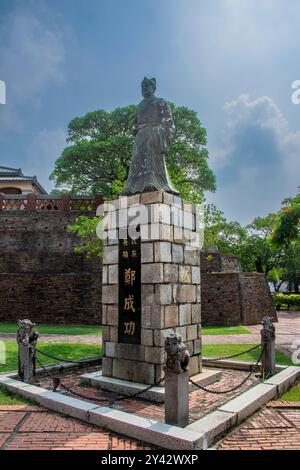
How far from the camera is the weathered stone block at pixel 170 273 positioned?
6380 mm

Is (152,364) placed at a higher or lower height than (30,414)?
higher

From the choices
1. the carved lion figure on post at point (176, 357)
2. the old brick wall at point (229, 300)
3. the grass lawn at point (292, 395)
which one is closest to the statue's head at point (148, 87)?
the carved lion figure on post at point (176, 357)

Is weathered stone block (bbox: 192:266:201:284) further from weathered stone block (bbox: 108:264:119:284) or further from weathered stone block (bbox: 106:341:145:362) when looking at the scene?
weathered stone block (bbox: 106:341:145:362)

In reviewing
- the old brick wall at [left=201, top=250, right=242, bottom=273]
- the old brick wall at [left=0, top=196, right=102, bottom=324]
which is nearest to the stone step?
the old brick wall at [left=0, top=196, right=102, bottom=324]

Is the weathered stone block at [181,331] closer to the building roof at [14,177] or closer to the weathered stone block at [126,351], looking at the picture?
the weathered stone block at [126,351]

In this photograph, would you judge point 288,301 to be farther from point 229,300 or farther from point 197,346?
point 197,346

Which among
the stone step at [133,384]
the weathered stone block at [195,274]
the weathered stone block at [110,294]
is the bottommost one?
the stone step at [133,384]

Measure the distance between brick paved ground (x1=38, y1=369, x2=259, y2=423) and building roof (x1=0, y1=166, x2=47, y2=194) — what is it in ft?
87.0

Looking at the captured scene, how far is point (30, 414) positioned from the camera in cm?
536

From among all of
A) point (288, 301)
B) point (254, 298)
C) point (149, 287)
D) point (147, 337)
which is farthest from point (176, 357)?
point (288, 301)

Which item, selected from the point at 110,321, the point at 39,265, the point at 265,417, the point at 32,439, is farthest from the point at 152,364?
the point at 39,265

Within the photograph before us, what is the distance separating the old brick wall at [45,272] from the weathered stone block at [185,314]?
12.9m
